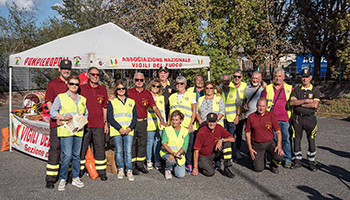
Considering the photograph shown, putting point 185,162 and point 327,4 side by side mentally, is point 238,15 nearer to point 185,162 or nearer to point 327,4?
point 327,4

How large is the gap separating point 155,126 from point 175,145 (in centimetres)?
67

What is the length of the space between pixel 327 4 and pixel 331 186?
1382 centimetres

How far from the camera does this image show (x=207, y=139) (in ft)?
18.2

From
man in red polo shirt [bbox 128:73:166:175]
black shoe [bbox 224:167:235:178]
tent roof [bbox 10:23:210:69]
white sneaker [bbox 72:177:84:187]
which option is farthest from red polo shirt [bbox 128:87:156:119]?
black shoe [bbox 224:167:235:178]

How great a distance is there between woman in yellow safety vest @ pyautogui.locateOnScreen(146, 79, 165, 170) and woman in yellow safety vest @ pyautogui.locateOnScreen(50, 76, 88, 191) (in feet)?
4.50

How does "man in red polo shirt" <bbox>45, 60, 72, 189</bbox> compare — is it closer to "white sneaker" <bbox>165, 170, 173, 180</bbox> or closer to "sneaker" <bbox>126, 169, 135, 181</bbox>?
"sneaker" <bbox>126, 169, 135, 181</bbox>

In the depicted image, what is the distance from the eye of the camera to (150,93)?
18.6ft

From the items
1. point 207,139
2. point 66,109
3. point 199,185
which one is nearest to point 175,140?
point 207,139

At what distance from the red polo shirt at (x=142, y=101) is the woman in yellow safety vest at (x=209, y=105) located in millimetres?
952

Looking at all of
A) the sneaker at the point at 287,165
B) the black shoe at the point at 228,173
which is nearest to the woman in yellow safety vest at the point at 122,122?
the black shoe at the point at 228,173

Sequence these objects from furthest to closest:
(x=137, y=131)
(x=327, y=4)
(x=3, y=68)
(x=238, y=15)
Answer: (x=3, y=68)
(x=238, y=15)
(x=327, y=4)
(x=137, y=131)

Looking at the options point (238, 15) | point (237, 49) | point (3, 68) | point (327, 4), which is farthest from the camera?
point (3, 68)

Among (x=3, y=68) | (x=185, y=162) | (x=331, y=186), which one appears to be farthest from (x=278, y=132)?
(x=3, y=68)

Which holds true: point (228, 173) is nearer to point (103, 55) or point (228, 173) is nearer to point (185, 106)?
point (185, 106)
